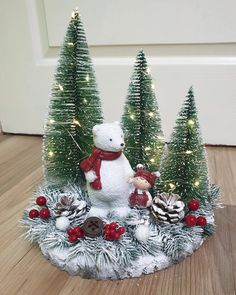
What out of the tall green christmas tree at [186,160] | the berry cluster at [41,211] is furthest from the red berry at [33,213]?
the tall green christmas tree at [186,160]

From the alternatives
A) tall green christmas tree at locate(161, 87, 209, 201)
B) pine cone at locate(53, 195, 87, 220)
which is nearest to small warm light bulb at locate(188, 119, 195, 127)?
tall green christmas tree at locate(161, 87, 209, 201)

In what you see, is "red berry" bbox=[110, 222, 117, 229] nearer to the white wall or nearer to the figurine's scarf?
the figurine's scarf

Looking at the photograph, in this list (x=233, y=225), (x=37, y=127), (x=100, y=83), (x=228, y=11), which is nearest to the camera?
(x=233, y=225)

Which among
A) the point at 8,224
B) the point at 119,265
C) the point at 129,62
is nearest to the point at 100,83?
the point at 129,62

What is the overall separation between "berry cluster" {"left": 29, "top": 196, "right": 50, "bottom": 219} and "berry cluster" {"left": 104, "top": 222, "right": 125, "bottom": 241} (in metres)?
0.12

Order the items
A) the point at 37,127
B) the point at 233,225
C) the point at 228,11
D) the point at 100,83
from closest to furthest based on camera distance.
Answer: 1. the point at 233,225
2. the point at 228,11
3. the point at 100,83
4. the point at 37,127

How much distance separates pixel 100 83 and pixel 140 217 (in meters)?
0.53

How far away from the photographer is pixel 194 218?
1.62 feet

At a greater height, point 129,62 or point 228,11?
point 228,11

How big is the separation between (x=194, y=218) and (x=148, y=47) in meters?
0.55

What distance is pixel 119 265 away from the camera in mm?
439

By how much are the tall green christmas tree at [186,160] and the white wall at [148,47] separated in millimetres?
382

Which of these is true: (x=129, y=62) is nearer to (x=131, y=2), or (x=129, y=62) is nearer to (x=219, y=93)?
(x=131, y=2)

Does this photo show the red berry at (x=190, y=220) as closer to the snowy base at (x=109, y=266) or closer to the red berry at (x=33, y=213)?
the snowy base at (x=109, y=266)
